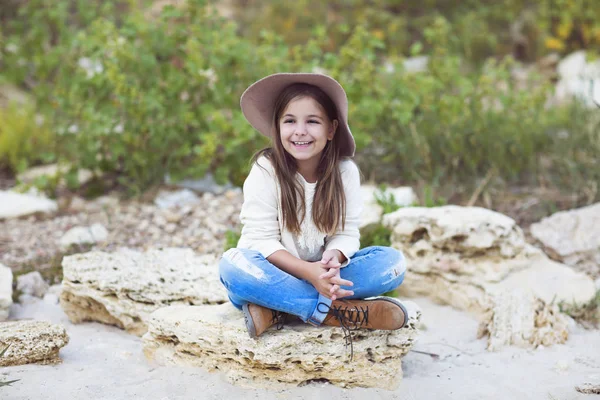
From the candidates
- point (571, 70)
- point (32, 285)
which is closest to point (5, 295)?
point (32, 285)

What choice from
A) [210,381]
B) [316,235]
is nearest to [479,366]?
[316,235]

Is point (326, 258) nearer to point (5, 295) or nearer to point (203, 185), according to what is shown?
point (5, 295)

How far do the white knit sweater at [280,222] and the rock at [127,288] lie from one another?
2.09 feet

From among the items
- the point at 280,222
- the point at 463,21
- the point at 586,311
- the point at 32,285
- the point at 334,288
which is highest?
the point at 463,21

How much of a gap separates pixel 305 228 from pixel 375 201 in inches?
61.9

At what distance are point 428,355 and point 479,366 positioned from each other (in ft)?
0.81

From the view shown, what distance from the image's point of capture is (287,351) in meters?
2.65

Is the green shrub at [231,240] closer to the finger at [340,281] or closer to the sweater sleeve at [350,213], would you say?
the sweater sleeve at [350,213]

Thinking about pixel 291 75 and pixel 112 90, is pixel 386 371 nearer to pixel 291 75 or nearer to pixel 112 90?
pixel 291 75

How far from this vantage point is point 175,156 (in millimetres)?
5059

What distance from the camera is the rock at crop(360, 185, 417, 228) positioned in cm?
411

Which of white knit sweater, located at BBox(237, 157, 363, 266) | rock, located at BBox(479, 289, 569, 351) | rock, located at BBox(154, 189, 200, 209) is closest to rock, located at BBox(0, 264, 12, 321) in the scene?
white knit sweater, located at BBox(237, 157, 363, 266)

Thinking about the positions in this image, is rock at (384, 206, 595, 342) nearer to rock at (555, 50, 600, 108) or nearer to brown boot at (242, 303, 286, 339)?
brown boot at (242, 303, 286, 339)

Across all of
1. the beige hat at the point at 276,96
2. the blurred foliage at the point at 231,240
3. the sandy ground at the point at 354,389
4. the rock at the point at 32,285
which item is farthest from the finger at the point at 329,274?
the rock at the point at 32,285
